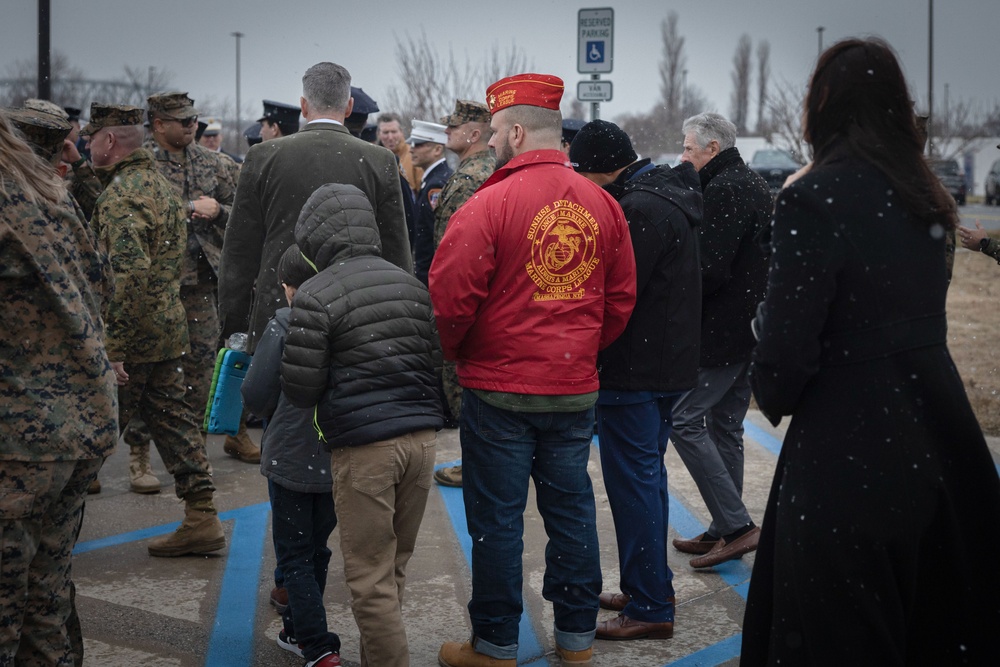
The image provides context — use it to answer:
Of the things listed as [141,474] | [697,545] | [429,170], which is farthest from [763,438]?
[141,474]

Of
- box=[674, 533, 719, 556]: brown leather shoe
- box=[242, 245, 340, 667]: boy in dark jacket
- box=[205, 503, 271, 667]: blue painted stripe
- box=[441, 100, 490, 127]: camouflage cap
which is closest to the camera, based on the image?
box=[242, 245, 340, 667]: boy in dark jacket

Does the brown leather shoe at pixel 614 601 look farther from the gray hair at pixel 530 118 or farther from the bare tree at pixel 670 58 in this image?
the bare tree at pixel 670 58

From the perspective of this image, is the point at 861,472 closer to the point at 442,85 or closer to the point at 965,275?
the point at 965,275

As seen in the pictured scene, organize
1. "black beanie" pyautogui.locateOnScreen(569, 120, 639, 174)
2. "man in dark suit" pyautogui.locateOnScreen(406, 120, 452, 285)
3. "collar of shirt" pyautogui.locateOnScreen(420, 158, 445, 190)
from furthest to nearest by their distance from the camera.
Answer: "collar of shirt" pyautogui.locateOnScreen(420, 158, 445, 190), "man in dark suit" pyautogui.locateOnScreen(406, 120, 452, 285), "black beanie" pyautogui.locateOnScreen(569, 120, 639, 174)

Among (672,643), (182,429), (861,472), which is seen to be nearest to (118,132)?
(182,429)

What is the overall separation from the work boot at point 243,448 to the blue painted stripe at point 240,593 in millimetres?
978

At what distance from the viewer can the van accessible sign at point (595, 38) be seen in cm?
947

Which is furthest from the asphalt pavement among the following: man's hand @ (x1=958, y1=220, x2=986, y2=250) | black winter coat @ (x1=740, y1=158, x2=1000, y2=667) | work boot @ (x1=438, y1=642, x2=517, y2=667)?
man's hand @ (x1=958, y1=220, x2=986, y2=250)

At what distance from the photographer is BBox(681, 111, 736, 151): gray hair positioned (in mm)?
4938

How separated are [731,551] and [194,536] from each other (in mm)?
2513

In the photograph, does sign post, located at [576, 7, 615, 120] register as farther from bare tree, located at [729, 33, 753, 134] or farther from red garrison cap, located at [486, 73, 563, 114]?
bare tree, located at [729, 33, 753, 134]

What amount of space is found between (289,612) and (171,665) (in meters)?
0.45

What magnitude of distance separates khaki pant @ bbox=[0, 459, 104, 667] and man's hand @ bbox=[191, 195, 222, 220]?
3.47 metres

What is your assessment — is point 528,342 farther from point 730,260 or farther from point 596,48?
point 596,48
